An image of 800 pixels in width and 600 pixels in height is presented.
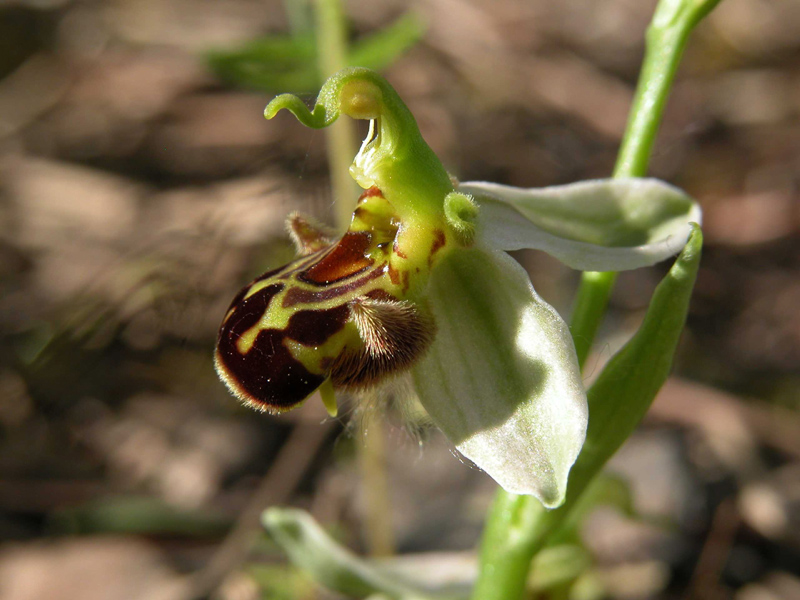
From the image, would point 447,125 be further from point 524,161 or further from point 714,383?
point 714,383

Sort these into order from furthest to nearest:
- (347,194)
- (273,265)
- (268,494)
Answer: (273,265), (268,494), (347,194)

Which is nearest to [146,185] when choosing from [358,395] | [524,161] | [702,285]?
[524,161]

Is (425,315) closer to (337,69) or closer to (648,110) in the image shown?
(648,110)

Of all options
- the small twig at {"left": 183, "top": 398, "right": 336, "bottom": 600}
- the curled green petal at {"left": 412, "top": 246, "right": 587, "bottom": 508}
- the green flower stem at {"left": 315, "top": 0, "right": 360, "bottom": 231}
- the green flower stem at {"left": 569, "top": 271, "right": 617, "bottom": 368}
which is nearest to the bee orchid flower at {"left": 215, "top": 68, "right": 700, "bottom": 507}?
the curled green petal at {"left": 412, "top": 246, "right": 587, "bottom": 508}

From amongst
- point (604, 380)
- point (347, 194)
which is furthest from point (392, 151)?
point (347, 194)

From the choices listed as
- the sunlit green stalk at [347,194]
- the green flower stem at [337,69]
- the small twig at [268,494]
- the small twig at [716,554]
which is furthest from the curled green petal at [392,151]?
the small twig at [716,554]

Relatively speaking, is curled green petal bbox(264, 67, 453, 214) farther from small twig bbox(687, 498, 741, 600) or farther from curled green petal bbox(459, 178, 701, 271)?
small twig bbox(687, 498, 741, 600)

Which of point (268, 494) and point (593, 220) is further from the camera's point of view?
point (268, 494)
